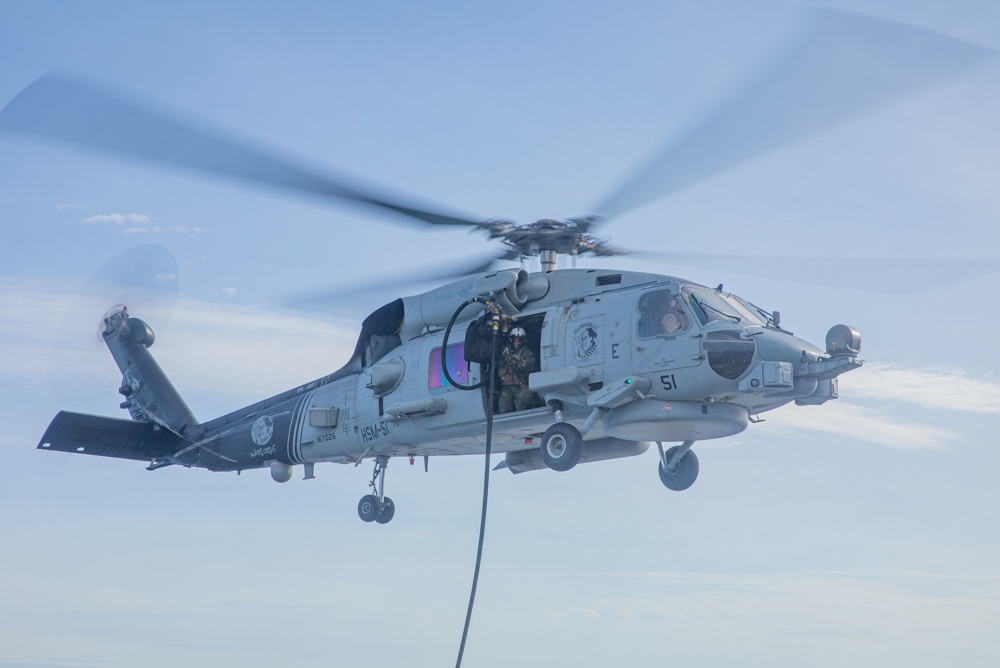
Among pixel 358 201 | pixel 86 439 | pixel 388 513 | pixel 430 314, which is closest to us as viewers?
pixel 358 201

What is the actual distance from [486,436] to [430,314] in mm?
2381

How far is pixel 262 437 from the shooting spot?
21.3m

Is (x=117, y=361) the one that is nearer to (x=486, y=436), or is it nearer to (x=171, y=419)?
(x=171, y=419)

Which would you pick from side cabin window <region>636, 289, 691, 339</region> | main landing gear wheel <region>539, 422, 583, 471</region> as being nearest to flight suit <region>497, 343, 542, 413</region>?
main landing gear wheel <region>539, 422, 583, 471</region>

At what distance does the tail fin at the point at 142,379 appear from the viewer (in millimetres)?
23297

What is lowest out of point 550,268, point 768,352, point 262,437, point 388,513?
point 388,513

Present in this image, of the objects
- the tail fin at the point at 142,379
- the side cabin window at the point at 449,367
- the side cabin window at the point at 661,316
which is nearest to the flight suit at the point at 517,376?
the side cabin window at the point at 449,367

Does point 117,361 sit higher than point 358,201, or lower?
lower

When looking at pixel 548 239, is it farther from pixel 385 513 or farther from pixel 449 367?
pixel 385 513

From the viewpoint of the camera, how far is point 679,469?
1688 centimetres

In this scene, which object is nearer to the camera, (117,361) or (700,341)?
(700,341)

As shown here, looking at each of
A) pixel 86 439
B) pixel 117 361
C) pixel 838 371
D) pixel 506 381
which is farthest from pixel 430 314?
pixel 117 361

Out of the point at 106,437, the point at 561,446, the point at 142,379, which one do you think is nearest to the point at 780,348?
the point at 561,446

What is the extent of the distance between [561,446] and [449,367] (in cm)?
247
